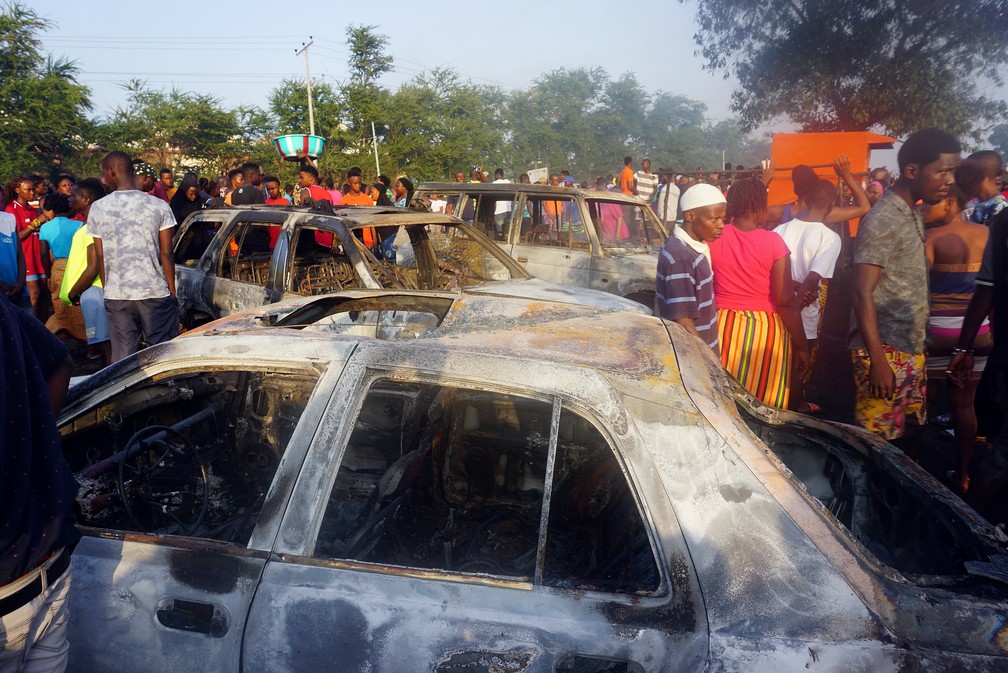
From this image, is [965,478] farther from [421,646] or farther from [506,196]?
[506,196]

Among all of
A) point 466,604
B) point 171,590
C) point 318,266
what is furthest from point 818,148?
point 171,590

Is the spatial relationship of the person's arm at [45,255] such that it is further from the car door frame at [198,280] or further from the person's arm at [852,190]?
the person's arm at [852,190]

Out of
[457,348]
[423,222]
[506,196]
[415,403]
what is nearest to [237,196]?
[506,196]

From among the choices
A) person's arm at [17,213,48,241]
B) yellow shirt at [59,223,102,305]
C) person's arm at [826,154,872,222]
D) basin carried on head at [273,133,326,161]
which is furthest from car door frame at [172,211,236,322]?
person's arm at [826,154,872,222]

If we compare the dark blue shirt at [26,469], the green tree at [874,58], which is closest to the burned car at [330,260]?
the dark blue shirt at [26,469]

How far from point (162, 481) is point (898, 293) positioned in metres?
3.38

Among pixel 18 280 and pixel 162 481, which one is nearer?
pixel 162 481

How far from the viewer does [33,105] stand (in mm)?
24016

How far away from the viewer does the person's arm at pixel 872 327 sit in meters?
3.01

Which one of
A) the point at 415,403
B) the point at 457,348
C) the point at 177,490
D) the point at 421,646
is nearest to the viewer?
the point at 421,646

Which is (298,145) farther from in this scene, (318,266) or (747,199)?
(747,199)

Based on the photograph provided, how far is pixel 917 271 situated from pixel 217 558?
10.5 ft

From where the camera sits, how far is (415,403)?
2914mm

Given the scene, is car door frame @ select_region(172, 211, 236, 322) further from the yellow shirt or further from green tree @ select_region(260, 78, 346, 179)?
green tree @ select_region(260, 78, 346, 179)
